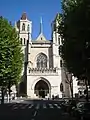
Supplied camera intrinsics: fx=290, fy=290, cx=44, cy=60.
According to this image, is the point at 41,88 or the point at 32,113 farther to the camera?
the point at 41,88

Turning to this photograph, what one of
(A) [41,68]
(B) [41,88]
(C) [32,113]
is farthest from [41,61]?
(C) [32,113]

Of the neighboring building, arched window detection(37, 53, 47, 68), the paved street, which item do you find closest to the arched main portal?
the neighboring building

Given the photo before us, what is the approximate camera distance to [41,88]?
270ft

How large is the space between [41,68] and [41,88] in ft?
18.9

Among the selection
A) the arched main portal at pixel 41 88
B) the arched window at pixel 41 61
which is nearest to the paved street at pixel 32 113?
the arched main portal at pixel 41 88

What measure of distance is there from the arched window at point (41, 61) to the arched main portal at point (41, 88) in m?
5.90

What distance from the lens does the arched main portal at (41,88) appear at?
3196 inches

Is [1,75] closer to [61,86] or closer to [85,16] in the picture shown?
[85,16]

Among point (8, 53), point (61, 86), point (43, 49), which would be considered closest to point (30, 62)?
point (43, 49)

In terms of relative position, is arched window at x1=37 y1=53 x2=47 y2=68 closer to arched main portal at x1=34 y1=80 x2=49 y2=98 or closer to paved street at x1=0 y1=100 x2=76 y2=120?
arched main portal at x1=34 y1=80 x2=49 y2=98

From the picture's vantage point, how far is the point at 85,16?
16.4 metres

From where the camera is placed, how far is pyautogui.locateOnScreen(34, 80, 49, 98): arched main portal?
266 feet

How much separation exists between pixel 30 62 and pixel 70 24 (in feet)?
221

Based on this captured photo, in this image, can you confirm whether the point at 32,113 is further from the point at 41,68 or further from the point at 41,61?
the point at 41,61
